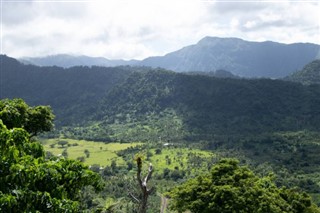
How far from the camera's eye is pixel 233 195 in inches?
1388

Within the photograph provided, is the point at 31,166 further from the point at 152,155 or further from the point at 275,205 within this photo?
the point at 152,155

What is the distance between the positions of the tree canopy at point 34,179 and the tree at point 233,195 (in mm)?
22178

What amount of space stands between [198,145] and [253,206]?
512 feet

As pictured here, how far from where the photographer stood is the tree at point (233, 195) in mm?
35219

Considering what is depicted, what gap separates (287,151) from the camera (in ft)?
573

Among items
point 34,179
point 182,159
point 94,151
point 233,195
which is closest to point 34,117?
point 233,195

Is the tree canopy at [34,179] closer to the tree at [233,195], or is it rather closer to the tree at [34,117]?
the tree at [34,117]

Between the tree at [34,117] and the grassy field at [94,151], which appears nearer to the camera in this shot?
the tree at [34,117]

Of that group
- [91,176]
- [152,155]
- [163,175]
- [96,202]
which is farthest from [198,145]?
[91,176]

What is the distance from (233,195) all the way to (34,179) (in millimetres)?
25843

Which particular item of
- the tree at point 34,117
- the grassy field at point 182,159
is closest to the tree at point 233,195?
the tree at point 34,117

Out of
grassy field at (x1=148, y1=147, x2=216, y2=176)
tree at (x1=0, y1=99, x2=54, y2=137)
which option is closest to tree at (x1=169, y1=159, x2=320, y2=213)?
tree at (x1=0, y1=99, x2=54, y2=137)

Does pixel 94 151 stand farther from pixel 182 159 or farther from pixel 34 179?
pixel 34 179

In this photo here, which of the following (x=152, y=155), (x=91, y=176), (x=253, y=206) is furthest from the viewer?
(x=152, y=155)
